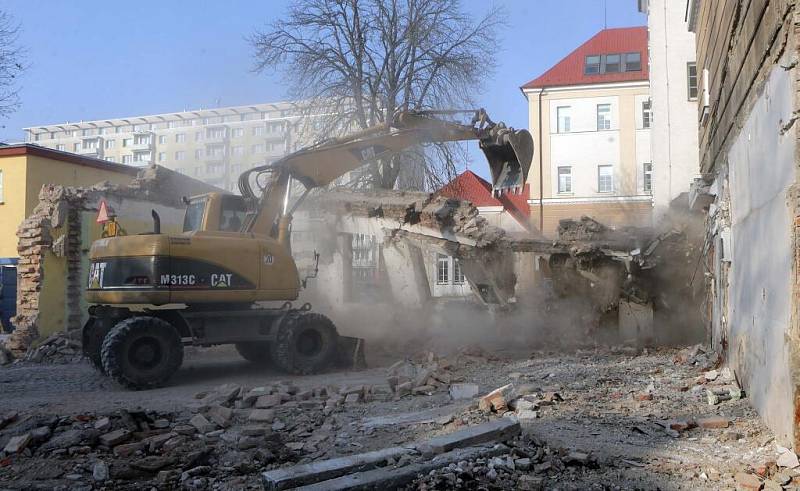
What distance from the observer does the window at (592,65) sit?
37500 mm

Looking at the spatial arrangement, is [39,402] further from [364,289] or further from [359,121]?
[359,121]

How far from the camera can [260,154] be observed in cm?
1747

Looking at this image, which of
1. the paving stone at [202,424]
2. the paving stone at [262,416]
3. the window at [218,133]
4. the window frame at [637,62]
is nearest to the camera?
the paving stone at [202,424]

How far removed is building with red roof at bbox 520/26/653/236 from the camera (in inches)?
1407

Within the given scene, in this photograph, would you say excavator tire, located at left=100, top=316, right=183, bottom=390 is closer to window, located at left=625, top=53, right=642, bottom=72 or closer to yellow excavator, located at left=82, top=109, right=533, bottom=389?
yellow excavator, located at left=82, top=109, right=533, bottom=389

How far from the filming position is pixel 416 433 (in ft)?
21.5

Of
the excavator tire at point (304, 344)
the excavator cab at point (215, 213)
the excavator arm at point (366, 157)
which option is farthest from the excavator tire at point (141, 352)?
the excavator arm at point (366, 157)

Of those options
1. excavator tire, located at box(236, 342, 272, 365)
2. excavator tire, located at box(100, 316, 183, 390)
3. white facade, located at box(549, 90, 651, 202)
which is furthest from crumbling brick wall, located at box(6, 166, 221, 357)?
white facade, located at box(549, 90, 651, 202)

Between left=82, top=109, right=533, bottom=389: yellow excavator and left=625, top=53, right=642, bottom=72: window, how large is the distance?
2794 centimetres

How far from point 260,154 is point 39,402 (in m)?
9.40

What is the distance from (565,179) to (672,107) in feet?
57.6

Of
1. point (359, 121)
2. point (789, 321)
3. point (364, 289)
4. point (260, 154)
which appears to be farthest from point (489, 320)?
→ point (359, 121)

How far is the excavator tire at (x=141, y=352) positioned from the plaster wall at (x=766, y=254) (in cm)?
707

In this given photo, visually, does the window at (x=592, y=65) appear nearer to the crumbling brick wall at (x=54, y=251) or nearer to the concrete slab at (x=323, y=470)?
the crumbling brick wall at (x=54, y=251)
